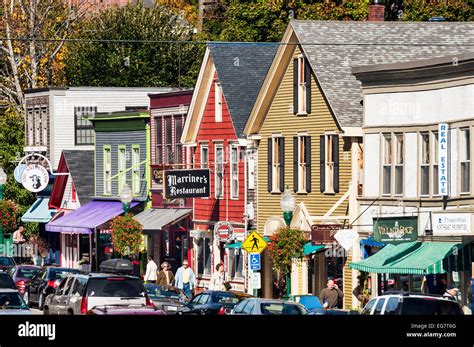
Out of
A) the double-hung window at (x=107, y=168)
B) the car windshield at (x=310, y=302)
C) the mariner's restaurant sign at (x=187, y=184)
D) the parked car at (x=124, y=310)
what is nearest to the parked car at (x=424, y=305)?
the parked car at (x=124, y=310)

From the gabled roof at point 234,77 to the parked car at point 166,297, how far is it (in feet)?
46.9

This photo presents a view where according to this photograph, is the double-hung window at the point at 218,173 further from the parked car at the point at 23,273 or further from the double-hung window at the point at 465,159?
the double-hung window at the point at 465,159

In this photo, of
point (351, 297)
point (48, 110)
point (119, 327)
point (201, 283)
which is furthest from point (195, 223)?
point (119, 327)

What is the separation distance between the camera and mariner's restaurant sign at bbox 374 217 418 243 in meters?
41.9

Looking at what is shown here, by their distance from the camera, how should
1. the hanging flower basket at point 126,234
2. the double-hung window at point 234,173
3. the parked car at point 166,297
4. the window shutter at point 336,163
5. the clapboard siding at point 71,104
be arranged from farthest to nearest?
the clapboard siding at point 71,104 → the hanging flower basket at point 126,234 → the double-hung window at point 234,173 → the window shutter at point 336,163 → the parked car at point 166,297

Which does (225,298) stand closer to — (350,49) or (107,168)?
(350,49)

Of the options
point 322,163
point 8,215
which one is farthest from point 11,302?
point 8,215

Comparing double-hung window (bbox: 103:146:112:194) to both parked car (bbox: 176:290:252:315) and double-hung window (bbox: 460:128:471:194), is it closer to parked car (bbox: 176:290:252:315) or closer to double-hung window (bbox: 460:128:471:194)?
parked car (bbox: 176:290:252:315)

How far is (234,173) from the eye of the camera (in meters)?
58.1

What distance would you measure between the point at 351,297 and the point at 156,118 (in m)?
21.3

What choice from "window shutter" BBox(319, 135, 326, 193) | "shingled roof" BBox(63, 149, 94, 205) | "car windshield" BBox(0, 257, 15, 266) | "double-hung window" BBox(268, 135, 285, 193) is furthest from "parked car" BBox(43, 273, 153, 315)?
"shingled roof" BBox(63, 149, 94, 205)

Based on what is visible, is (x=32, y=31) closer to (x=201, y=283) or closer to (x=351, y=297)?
(x=201, y=283)

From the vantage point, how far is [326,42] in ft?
171

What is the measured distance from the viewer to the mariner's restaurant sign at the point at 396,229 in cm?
4191
